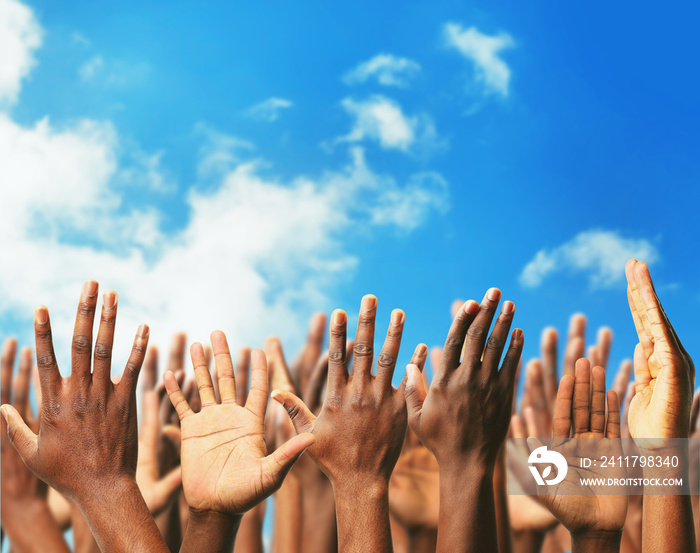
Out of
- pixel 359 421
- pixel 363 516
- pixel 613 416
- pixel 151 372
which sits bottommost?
pixel 363 516

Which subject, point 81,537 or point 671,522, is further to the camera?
point 81,537

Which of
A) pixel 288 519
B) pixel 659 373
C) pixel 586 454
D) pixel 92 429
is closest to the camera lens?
pixel 92 429

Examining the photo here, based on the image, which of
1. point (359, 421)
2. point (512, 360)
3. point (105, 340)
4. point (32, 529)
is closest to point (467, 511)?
point (359, 421)

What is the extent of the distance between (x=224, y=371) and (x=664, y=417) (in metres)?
2.77

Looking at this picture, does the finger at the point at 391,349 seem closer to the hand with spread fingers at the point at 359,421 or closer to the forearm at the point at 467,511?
the hand with spread fingers at the point at 359,421

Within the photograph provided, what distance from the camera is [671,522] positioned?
371 cm

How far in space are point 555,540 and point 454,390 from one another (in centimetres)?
359

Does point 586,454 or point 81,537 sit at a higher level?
point 586,454

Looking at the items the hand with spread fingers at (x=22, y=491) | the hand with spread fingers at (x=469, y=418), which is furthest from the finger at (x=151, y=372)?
the hand with spread fingers at (x=469, y=418)

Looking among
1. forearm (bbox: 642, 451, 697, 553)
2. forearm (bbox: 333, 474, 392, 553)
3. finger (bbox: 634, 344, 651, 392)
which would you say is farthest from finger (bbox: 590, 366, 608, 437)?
forearm (bbox: 333, 474, 392, 553)

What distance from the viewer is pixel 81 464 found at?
11.1 feet

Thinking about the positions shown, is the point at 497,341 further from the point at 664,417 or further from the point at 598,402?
the point at 664,417

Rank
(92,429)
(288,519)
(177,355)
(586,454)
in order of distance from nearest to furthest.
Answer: (92,429) → (586,454) → (288,519) → (177,355)

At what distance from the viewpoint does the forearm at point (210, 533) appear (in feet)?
11.3
